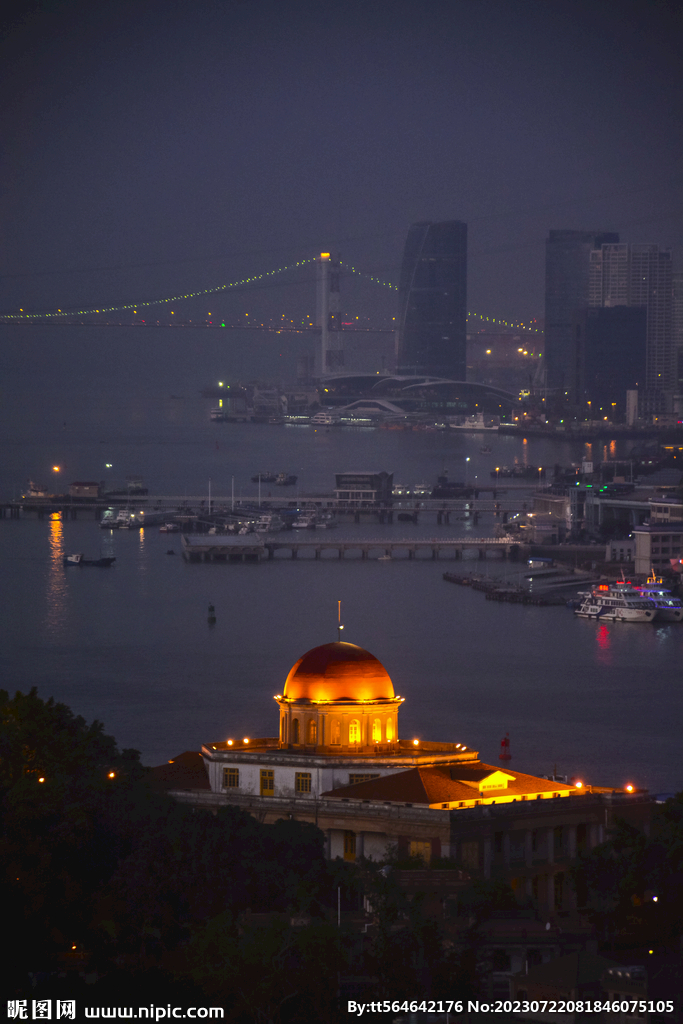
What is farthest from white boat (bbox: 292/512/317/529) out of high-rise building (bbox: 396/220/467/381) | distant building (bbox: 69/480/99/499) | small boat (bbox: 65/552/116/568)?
high-rise building (bbox: 396/220/467/381)

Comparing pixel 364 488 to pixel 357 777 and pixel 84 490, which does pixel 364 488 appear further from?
pixel 357 777

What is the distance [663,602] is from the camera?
2138 cm

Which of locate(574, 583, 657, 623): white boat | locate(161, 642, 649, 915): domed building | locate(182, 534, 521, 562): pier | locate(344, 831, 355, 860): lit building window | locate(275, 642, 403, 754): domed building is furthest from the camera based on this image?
locate(182, 534, 521, 562): pier

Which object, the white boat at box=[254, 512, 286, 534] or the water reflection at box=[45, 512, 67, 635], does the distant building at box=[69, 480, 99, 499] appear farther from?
the white boat at box=[254, 512, 286, 534]

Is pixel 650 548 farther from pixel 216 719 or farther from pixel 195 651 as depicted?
pixel 216 719

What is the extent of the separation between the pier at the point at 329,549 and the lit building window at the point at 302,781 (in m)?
18.1

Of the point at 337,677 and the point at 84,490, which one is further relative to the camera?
the point at 84,490

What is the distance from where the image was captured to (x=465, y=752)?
8.22m

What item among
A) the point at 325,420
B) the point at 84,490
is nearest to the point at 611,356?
the point at 325,420

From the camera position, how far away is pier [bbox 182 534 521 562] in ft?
87.5

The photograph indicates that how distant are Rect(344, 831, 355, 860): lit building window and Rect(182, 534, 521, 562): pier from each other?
18.4m

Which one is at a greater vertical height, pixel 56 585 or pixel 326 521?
pixel 326 521

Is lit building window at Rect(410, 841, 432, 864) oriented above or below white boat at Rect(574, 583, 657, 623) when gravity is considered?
above

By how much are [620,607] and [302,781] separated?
13348 mm
